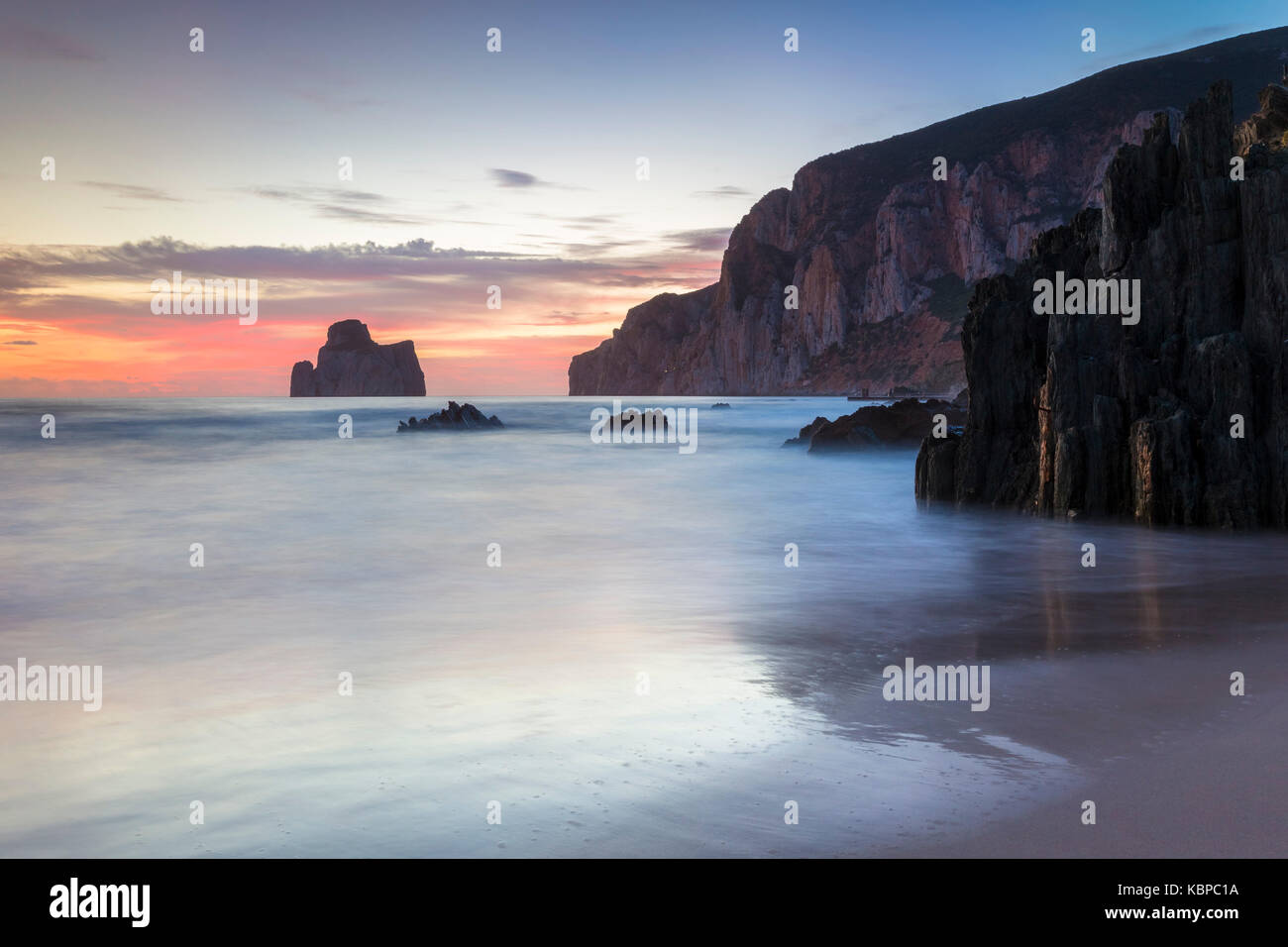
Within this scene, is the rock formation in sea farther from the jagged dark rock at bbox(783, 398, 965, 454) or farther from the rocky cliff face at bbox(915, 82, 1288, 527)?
the rocky cliff face at bbox(915, 82, 1288, 527)

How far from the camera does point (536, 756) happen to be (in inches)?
267

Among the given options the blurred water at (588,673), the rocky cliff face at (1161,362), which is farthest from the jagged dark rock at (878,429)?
the blurred water at (588,673)

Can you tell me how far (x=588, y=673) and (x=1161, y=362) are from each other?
48.3 feet

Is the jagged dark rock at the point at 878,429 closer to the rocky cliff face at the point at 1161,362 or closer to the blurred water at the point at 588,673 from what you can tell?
the rocky cliff face at the point at 1161,362

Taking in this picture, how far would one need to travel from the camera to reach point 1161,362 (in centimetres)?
1886

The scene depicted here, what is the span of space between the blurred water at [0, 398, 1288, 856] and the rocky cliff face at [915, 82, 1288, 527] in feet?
4.27

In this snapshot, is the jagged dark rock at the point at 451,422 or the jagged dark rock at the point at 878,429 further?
the jagged dark rock at the point at 451,422

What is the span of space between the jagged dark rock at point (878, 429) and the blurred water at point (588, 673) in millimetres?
22813

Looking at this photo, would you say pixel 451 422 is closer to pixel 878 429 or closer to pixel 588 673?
pixel 878 429

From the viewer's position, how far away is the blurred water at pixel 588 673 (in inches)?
226

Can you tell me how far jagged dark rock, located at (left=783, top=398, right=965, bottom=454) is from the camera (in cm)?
4509

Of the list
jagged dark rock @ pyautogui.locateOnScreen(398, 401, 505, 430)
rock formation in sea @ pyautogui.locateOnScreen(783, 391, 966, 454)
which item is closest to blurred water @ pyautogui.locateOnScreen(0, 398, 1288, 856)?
rock formation in sea @ pyautogui.locateOnScreen(783, 391, 966, 454)

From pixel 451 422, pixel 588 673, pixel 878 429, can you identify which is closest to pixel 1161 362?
pixel 588 673
